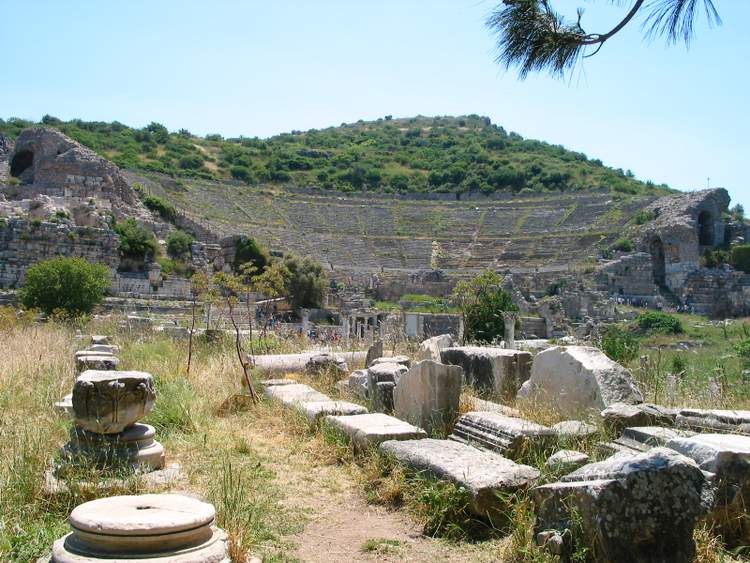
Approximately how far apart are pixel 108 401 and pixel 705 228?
4585cm

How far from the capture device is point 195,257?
105 ft

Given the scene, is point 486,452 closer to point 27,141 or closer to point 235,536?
point 235,536

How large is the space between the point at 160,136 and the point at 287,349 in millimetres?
65791

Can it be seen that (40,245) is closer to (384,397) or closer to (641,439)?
(384,397)

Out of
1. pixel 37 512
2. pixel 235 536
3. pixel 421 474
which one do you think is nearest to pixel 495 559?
pixel 421 474

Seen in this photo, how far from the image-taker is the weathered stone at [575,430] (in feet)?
15.6

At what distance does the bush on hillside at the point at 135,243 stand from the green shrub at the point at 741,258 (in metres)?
31.7

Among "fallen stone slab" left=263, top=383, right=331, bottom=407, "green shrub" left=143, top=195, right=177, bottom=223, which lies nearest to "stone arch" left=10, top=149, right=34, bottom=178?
"green shrub" left=143, top=195, right=177, bottom=223

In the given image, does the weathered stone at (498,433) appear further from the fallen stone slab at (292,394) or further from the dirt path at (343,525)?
the fallen stone slab at (292,394)

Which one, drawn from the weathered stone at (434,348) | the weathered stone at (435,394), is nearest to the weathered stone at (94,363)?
the weathered stone at (435,394)

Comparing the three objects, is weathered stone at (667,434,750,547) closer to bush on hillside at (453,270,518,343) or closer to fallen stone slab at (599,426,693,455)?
fallen stone slab at (599,426,693,455)

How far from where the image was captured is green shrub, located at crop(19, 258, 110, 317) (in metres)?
17.4

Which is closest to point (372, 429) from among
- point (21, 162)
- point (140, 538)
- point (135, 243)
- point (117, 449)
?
point (117, 449)

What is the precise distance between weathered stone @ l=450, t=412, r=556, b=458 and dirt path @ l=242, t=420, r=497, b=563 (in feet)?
3.00
